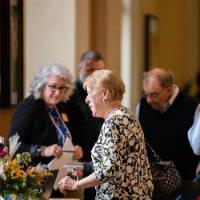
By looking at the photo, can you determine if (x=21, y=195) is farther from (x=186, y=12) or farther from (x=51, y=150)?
(x=186, y=12)

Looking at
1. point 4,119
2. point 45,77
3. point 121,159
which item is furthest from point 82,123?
point 121,159

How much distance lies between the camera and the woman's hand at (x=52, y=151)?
349 cm

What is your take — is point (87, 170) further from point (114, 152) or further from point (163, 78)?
→ point (163, 78)

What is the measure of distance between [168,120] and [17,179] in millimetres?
1868

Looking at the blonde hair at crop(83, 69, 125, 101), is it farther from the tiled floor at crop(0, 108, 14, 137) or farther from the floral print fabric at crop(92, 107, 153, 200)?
the tiled floor at crop(0, 108, 14, 137)

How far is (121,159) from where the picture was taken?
104 inches

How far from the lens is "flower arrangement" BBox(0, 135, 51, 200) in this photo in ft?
8.32

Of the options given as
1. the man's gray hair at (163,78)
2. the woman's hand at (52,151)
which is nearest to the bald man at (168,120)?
the man's gray hair at (163,78)

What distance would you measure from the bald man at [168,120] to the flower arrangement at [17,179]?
5.51ft

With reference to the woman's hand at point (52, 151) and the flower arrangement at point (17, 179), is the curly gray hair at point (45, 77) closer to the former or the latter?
the woman's hand at point (52, 151)

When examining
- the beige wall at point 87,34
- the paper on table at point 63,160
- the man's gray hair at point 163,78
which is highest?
the beige wall at point 87,34

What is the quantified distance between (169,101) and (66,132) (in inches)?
34.0

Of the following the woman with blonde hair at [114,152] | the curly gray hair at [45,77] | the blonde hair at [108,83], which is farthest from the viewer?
the curly gray hair at [45,77]

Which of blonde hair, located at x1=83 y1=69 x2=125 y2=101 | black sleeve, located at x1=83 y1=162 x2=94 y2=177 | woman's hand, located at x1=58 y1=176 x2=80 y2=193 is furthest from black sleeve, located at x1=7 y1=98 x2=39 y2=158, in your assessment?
blonde hair, located at x1=83 y1=69 x2=125 y2=101
